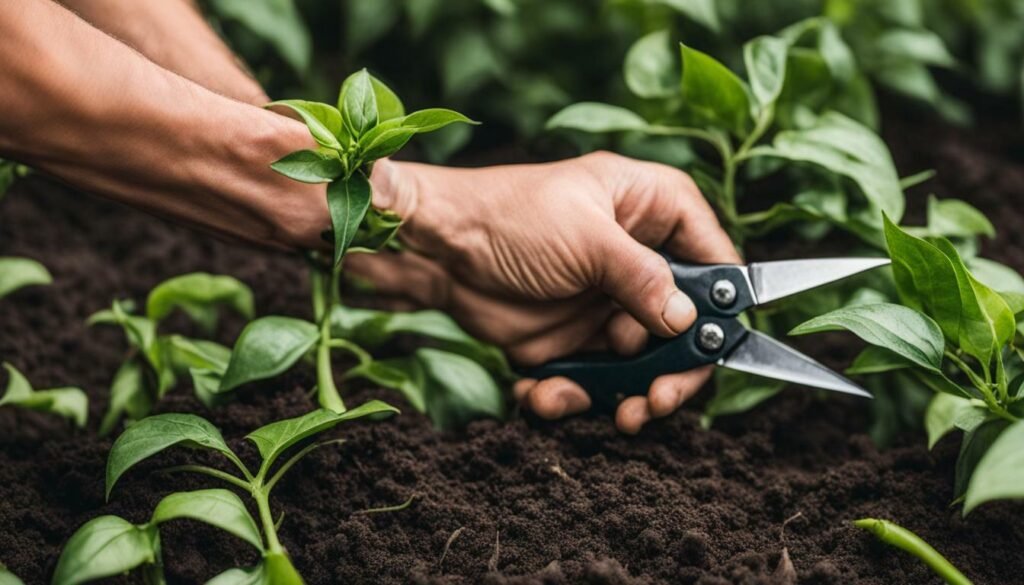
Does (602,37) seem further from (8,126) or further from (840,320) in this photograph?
(8,126)

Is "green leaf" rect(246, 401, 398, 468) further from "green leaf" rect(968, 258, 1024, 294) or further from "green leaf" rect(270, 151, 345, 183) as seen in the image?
"green leaf" rect(968, 258, 1024, 294)

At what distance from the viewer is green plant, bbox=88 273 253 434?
1432 mm

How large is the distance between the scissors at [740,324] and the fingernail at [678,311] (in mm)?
23

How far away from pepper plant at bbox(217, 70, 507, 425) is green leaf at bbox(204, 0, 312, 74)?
16.7 inches

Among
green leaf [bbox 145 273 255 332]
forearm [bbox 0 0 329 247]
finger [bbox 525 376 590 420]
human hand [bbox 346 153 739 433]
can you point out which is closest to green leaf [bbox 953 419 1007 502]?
human hand [bbox 346 153 739 433]

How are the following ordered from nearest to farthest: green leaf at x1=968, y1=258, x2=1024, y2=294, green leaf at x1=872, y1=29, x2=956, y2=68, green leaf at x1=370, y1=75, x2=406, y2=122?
green leaf at x1=370, y1=75, x2=406, y2=122 → green leaf at x1=968, y1=258, x2=1024, y2=294 → green leaf at x1=872, y1=29, x2=956, y2=68

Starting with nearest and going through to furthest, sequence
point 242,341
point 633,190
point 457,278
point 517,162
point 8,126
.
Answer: point 8,126 → point 242,341 → point 633,190 → point 457,278 → point 517,162

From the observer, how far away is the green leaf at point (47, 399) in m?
1.38

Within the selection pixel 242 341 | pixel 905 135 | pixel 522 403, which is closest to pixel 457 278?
pixel 522 403

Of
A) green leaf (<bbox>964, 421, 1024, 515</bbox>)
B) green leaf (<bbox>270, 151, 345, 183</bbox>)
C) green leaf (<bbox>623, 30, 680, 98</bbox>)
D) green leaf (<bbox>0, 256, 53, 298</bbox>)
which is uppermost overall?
green leaf (<bbox>270, 151, 345, 183</bbox>)

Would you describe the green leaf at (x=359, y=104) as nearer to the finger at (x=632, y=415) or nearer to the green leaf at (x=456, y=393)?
the green leaf at (x=456, y=393)

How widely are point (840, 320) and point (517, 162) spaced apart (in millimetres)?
903

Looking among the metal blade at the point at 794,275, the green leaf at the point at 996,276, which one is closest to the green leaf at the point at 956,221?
the green leaf at the point at 996,276

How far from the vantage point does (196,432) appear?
45.6 inches
